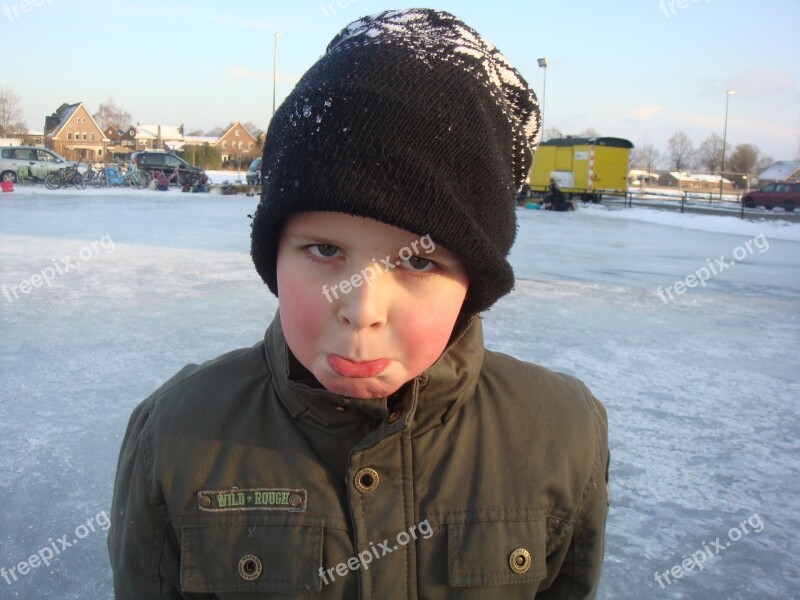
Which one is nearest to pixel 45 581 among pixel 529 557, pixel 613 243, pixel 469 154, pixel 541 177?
pixel 529 557

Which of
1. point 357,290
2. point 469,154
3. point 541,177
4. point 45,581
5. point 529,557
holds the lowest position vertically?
point 45,581

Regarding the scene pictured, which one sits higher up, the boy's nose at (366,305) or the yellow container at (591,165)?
the yellow container at (591,165)

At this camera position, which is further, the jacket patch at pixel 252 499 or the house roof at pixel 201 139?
the house roof at pixel 201 139

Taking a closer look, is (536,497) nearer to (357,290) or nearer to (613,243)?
(357,290)

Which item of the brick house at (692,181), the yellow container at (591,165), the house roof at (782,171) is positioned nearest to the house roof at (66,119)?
the yellow container at (591,165)

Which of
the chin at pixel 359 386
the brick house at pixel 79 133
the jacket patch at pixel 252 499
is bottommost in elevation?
the jacket patch at pixel 252 499

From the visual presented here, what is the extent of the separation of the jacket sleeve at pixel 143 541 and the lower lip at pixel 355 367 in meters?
0.41

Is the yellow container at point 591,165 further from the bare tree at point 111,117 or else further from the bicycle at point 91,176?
the bare tree at point 111,117

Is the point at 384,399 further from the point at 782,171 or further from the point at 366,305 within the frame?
the point at 782,171

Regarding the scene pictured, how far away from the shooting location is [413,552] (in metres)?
1.10

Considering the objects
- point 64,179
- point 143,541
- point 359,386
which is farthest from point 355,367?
point 64,179

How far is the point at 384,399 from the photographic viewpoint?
106 cm

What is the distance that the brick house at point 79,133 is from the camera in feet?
238

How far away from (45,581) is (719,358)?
146 inches
